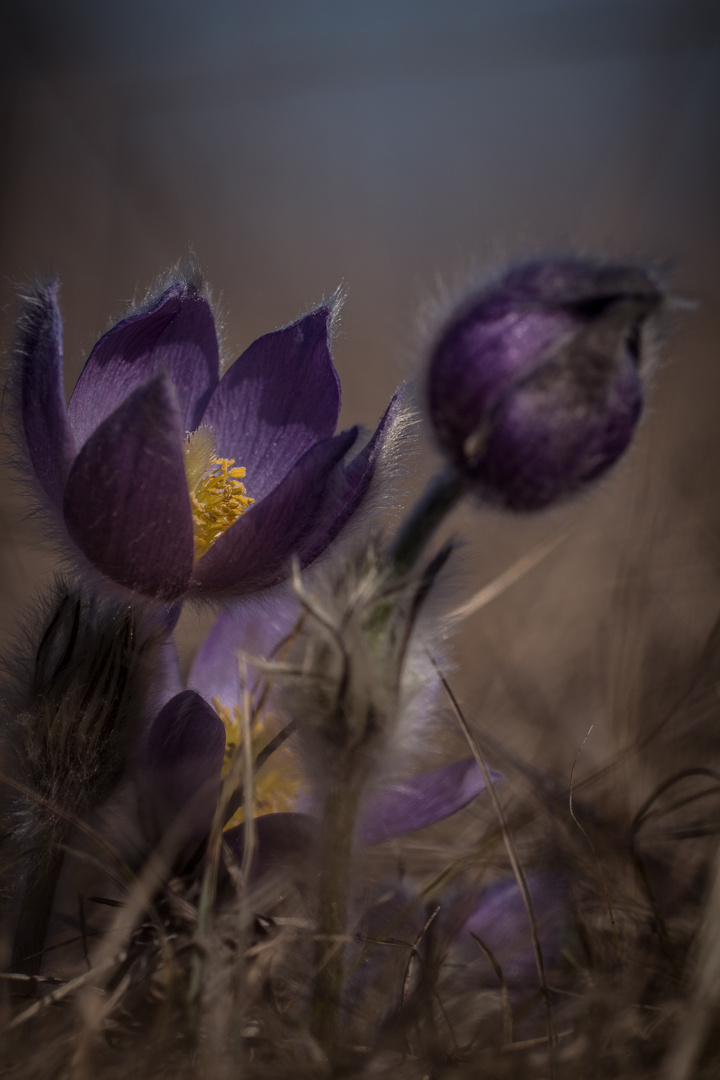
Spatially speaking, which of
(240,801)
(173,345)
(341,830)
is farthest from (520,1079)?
(173,345)

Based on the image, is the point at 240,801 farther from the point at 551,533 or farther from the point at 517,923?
the point at 551,533

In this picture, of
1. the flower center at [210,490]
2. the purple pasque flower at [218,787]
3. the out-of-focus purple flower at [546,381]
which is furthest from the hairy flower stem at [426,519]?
the flower center at [210,490]

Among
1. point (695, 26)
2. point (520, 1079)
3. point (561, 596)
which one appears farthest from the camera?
point (695, 26)

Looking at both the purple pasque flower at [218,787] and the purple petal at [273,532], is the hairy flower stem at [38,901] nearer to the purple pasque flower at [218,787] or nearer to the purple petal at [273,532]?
the purple pasque flower at [218,787]

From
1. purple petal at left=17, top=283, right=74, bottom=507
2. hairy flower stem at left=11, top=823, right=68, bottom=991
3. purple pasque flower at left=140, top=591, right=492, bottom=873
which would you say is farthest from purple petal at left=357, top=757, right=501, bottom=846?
purple petal at left=17, top=283, right=74, bottom=507

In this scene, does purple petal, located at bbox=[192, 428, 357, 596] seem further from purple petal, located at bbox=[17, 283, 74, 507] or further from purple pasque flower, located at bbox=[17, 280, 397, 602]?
purple petal, located at bbox=[17, 283, 74, 507]

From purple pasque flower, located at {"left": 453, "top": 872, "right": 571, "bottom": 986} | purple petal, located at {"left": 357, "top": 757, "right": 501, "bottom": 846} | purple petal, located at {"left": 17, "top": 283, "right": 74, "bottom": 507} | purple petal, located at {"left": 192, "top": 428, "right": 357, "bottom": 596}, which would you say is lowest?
purple pasque flower, located at {"left": 453, "top": 872, "right": 571, "bottom": 986}

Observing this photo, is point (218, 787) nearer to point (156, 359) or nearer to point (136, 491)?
point (136, 491)
